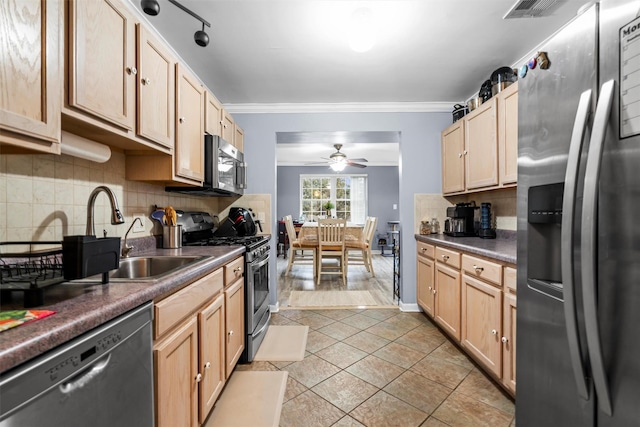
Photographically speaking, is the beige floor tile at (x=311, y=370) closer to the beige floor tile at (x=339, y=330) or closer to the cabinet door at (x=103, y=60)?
the beige floor tile at (x=339, y=330)

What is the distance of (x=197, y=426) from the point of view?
1.35 metres

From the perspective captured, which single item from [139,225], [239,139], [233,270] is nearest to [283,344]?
[233,270]

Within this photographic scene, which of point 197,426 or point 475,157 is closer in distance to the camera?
point 197,426

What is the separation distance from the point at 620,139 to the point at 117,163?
2.28m

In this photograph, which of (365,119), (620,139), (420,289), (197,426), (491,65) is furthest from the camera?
(365,119)

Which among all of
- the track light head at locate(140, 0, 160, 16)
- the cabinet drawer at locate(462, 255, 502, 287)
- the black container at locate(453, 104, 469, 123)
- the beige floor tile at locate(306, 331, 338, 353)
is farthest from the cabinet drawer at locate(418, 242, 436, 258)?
the track light head at locate(140, 0, 160, 16)

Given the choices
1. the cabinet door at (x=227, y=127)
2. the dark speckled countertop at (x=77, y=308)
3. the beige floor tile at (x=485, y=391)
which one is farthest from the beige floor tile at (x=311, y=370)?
the cabinet door at (x=227, y=127)

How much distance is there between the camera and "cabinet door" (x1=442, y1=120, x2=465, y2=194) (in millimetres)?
2852

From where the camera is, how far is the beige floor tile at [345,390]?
1721mm

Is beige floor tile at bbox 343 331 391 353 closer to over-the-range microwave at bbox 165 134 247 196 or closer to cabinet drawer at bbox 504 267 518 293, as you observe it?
cabinet drawer at bbox 504 267 518 293

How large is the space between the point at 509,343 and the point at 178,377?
1.73 metres

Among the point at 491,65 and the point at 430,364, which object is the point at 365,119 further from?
the point at 430,364

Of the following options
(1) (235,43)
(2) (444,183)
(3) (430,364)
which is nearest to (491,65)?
(2) (444,183)

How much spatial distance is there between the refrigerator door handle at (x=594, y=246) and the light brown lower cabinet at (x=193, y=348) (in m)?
1.32
